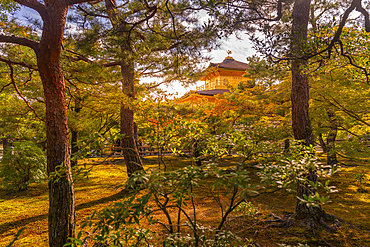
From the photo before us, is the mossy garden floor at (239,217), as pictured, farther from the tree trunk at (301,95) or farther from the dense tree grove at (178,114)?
the tree trunk at (301,95)

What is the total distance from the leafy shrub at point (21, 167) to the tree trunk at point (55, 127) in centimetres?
517

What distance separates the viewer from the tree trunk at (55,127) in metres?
3.12

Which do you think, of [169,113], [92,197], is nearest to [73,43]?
[169,113]

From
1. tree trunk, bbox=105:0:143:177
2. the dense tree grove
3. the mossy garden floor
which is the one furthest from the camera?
tree trunk, bbox=105:0:143:177

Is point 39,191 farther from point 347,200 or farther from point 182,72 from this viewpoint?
point 347,200

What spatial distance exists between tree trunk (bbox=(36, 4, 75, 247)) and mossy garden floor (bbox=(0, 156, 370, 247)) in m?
0.68

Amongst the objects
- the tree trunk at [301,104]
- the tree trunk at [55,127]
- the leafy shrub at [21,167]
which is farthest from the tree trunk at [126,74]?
the tree trunk at [301,104]

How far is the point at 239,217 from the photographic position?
15.4 feet

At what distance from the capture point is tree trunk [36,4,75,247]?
3117 millimetres

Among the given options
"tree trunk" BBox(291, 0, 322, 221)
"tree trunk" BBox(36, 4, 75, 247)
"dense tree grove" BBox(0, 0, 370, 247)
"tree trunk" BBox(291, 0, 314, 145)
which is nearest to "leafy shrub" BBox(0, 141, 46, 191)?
"dense tree grove" BBox(0, 0, 370, 247)

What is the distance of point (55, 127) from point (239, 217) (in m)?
4.26

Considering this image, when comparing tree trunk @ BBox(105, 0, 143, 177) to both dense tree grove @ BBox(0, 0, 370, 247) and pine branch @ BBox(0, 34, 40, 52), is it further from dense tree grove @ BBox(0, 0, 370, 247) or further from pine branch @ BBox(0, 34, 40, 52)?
pine branch @ BBox(0, 34, 40, 52)

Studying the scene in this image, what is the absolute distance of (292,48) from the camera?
11.5ft

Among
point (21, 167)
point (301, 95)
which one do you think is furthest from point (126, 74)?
point (301, 95)
